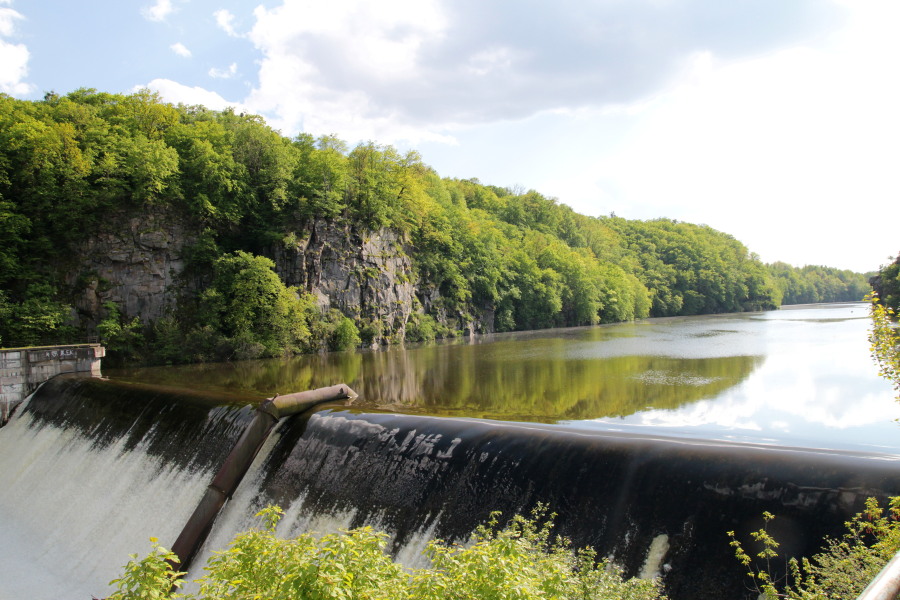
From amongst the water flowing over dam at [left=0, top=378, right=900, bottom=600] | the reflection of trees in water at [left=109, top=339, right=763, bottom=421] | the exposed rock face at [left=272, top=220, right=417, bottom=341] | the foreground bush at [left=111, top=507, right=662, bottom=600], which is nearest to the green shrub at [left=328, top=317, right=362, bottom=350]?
the exposed rock face at [left=272, top=220, right=417, bottom=341]

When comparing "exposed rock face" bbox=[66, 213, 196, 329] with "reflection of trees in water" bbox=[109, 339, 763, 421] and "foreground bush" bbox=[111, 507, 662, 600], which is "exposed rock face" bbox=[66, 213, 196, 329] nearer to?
"reflection of trees in water" bbox=[109, 339, 763, 421]

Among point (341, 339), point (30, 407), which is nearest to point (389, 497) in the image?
point (30, 407)

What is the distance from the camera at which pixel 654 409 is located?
54.6ft

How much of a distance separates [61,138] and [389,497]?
4388 centimetres

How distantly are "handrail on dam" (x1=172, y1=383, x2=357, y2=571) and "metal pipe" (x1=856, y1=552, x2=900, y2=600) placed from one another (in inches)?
437

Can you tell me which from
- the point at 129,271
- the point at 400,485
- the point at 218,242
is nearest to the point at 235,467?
the point at 400,485

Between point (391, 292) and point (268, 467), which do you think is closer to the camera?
point (268, 467)

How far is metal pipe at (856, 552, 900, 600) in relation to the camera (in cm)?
239

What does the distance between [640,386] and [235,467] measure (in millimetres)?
14976

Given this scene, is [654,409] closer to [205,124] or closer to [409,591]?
[409,591]

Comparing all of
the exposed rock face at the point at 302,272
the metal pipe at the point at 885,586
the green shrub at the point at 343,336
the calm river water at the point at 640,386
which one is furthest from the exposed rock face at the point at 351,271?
the metal pipe at the point at 885,586

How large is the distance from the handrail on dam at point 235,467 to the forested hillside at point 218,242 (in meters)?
27.5

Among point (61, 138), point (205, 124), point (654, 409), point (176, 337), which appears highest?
point (205, 124)

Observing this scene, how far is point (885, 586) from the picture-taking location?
8.05 feet
